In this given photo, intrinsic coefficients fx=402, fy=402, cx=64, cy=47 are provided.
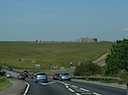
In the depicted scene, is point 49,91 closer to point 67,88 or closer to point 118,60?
point 67,88

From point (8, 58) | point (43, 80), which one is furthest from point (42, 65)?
point (43, 80)

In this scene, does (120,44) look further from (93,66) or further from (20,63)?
(20,63)

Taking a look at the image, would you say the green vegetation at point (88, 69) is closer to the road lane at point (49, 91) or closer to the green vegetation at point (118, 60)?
the green vegetation at point (118, 60)

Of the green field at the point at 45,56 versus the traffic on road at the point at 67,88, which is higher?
the green field at the point at 45,56

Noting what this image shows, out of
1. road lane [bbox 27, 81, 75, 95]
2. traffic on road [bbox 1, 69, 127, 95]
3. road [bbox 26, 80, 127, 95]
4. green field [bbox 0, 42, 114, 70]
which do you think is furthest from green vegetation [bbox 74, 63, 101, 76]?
green field [bbox 0, 42, 114, 70]

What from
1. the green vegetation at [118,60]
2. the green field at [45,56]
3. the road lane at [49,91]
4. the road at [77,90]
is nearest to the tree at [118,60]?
the green vegetation at [118,60]

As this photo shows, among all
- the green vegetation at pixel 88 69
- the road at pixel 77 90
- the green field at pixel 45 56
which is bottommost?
the road at pixel 77 90

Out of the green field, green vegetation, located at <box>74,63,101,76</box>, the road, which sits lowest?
the road

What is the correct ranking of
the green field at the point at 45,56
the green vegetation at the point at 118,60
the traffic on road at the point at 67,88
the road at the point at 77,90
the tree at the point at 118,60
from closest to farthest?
the road at the point at 77,90
the traffic on road at the point at 67,88
the green vegetation at the point at 118,60
the tree at the point at 118,60
the green field at the point at 45,56

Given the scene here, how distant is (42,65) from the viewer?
13150 cm

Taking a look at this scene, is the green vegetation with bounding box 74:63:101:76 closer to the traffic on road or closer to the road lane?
the traffic on road

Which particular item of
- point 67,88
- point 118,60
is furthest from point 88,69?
point 67,88

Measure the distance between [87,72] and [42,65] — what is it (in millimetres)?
55052

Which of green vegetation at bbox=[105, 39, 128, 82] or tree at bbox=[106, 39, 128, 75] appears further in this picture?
tree at bbox=[106, 39, 128, 75]
